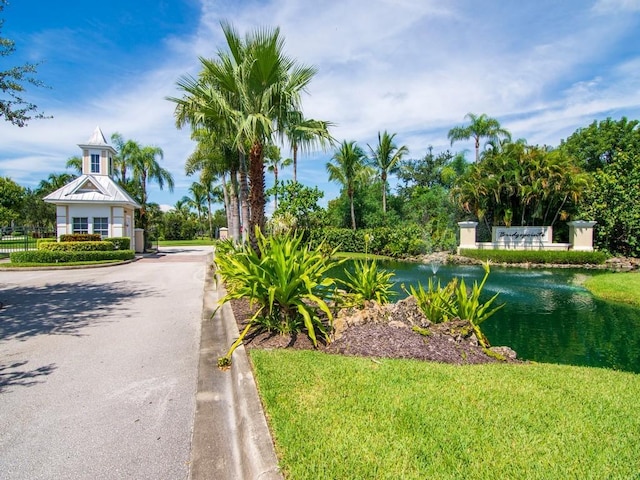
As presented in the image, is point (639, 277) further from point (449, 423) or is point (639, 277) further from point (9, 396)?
point (9, 396)

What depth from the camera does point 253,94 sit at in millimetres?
7809

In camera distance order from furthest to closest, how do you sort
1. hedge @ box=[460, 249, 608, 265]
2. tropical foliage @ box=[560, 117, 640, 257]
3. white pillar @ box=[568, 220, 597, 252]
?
white pillar @ box=[568, 220, 597, 252], tropical foliage @ box=[560, 117, 640, 257], hedge @ box=[460, 249, 608, 265]

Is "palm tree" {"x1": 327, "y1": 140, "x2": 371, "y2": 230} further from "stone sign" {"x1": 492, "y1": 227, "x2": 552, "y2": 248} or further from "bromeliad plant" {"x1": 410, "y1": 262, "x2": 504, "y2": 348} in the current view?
"bromeliad plant" {"x1": 410, "y1": 262, "x2": 504, "y2": 348}

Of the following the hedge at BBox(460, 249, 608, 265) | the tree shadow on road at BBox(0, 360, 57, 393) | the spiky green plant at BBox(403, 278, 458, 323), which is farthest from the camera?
the hedge at BBox(460, 249, 608, 265)

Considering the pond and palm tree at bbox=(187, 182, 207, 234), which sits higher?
palm tree at bbox=(187, 182, 207, 234)

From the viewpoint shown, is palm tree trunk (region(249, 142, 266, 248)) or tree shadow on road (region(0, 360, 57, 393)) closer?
tree shadow on road (region(0, 360, 57, 393))

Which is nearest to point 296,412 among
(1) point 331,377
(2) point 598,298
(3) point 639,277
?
(1) point 331,377

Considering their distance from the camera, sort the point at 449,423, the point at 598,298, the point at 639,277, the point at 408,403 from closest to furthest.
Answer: the point at 449,423
the point at 408,403
the point at 598,298
the point at 639,277

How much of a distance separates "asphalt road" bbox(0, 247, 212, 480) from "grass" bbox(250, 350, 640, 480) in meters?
0.83

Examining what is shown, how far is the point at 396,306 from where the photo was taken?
230 inches

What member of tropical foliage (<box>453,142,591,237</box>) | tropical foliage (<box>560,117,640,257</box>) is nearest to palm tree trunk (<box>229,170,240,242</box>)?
tropical foliage (<box>453,142,591,237</box>)

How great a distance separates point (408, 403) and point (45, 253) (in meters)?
18.0

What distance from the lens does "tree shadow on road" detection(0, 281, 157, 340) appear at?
599cm

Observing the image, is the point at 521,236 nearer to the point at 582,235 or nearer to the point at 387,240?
the point at 582,235
